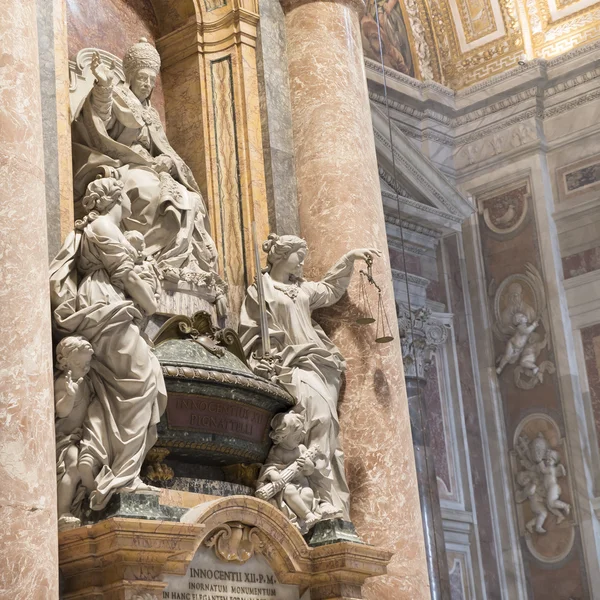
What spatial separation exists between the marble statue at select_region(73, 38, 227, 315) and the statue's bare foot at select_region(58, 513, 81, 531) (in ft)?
6.05

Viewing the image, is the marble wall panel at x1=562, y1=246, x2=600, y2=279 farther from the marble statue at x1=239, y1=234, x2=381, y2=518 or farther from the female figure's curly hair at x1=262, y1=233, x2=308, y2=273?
the female figure's curly hair at x1=262, y1=233, x2=308, y2=273

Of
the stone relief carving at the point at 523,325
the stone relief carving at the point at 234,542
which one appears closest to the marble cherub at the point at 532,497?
the stone relief carving at the point at 523,325

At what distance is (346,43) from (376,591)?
3.77m

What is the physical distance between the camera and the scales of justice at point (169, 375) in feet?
20.0

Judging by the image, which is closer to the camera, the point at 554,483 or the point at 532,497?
the point at 554,483

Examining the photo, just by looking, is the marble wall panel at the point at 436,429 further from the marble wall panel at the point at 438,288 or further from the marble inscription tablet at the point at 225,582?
the marble inscription tablet at the point at 225,582

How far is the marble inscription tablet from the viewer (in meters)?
6.25

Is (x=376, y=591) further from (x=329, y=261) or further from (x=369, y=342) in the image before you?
(x=329, y=261)

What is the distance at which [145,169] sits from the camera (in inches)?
301

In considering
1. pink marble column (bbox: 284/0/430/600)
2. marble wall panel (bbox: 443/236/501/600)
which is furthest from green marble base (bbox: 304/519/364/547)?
marble wall panel (bbox: 443/236/501/600)

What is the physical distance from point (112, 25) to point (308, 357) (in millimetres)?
2684

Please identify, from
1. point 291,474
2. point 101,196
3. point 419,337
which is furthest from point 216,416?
point 419,337

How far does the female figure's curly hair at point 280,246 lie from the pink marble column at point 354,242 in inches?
21.3

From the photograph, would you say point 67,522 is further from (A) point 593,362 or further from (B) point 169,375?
(A) point 593,362
